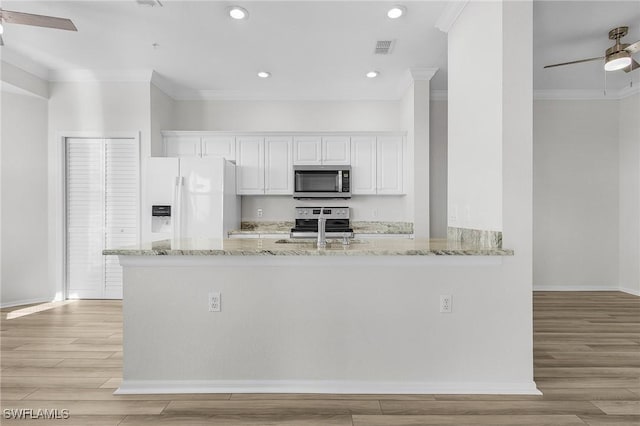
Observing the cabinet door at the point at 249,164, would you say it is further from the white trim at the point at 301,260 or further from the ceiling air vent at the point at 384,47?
the white trim at the point at 301,260

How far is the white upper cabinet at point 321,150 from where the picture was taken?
4957mm

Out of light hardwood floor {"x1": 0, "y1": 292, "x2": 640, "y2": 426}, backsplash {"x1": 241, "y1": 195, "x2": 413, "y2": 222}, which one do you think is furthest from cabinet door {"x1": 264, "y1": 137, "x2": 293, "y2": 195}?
light hardwood floor {"x1": 0, "y1": 292, "x2": 640, "y2": 426}

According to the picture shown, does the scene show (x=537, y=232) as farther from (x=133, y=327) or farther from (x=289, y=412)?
(x=133, y=327)

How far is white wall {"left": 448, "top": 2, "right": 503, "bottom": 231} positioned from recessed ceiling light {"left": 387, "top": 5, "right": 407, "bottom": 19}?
1.46ft

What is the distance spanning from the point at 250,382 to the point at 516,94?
2379 mm

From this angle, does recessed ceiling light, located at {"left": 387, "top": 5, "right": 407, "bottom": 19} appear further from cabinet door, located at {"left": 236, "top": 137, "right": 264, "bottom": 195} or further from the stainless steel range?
the stainless steel range

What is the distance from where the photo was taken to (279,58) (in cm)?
404

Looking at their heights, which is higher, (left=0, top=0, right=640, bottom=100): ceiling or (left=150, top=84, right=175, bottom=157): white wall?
(left=0, top=0, right=640, bottom=100): ceiling

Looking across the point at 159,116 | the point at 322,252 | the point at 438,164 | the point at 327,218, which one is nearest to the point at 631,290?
the point at 438,164

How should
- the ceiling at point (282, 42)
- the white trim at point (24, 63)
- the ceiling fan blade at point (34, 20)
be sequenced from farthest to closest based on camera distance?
1. the white trim at point (24, 63)
2. the ceiling at point (282, 42)
3. the ceiling fan blade at point (34, 20)

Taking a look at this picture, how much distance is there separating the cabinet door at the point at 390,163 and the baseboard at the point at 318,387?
3033 mm

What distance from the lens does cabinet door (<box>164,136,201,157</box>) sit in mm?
4863

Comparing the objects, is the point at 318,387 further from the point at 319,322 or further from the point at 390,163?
the point at 390,163

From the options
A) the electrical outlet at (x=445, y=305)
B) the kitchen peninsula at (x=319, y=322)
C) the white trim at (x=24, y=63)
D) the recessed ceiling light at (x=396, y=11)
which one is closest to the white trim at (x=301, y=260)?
the kitchen peninsula at (x=319, y=322)
